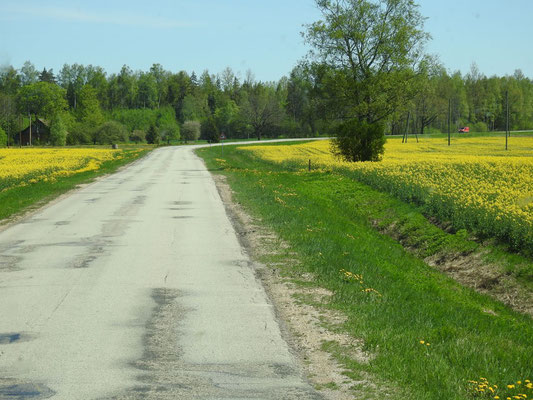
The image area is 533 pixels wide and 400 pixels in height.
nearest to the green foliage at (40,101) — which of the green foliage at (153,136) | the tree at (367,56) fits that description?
the green foliage at (153,136)

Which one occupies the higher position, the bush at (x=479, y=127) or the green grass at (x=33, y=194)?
→ the bush at (x=479, y=127)

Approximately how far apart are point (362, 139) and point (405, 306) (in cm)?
3042

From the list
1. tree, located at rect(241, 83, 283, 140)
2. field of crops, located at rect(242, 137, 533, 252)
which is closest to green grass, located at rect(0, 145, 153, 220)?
field of crops, located at rect(242, 137, 533, 252)

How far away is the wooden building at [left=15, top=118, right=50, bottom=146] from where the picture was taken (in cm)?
12496

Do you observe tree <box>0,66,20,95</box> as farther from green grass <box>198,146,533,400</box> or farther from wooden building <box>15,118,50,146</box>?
green grass <box>198,146,533,400</box>

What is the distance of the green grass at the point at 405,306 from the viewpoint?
5.87 metres

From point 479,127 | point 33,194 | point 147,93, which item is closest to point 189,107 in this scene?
point 147,93

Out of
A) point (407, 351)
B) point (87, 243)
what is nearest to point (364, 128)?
point (87, 243)

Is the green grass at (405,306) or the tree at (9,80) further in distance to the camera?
the tree at (9,80)

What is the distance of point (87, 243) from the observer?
13.1 m

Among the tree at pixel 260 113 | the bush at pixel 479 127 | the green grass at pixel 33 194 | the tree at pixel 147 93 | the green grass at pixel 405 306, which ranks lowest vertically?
the green grass at pixel 405 306

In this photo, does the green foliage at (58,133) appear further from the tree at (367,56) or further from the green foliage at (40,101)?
the tree at (367,56)

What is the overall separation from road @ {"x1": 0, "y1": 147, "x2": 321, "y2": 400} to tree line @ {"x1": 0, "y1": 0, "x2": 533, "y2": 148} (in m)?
27.2

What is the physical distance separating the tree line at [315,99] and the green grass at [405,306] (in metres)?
21.9
